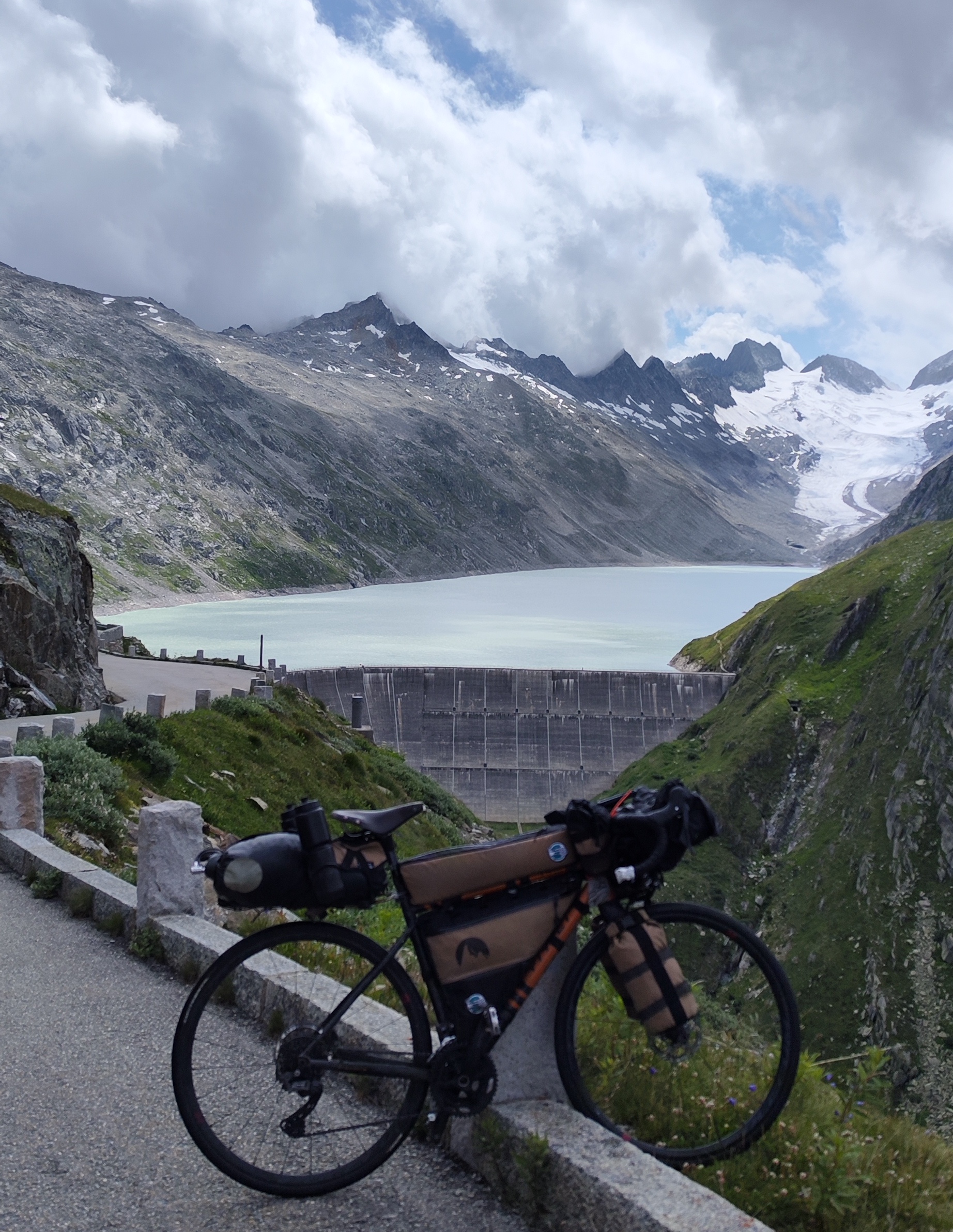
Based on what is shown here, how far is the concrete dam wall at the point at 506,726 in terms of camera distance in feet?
223

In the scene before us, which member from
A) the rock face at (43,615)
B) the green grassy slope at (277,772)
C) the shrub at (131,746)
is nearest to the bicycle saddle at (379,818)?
the green grassy slope at (277,772)

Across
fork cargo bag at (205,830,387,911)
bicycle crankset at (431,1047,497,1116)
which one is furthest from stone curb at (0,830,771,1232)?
fork cargo bag at (205,830,387,911)

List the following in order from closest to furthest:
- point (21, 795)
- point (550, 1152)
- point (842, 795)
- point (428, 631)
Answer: point (550, 1152) → point (21, 795) → point (842, 795) → point (428, 631)

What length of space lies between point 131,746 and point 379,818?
49.1 feet

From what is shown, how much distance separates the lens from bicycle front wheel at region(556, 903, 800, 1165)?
4605 millimetres

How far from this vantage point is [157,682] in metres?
41.4

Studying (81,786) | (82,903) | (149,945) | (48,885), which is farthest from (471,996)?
(81,786)

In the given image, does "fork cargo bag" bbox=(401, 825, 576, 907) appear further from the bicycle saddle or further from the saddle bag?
the bicycle saddle

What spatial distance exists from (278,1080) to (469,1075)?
93 centimetres

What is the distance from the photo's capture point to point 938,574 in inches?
3054

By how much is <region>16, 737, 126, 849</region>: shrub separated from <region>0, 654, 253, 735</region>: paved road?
1150cm

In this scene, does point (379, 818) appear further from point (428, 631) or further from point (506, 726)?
point (428, 631)

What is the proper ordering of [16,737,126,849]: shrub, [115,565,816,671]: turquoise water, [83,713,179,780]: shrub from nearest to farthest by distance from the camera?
[16,737,126,849]: shrub, [83,713,179,780]: shrub, [115,565,816,671]: turquoise water

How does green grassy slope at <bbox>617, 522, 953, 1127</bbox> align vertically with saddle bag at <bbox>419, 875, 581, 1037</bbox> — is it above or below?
below
